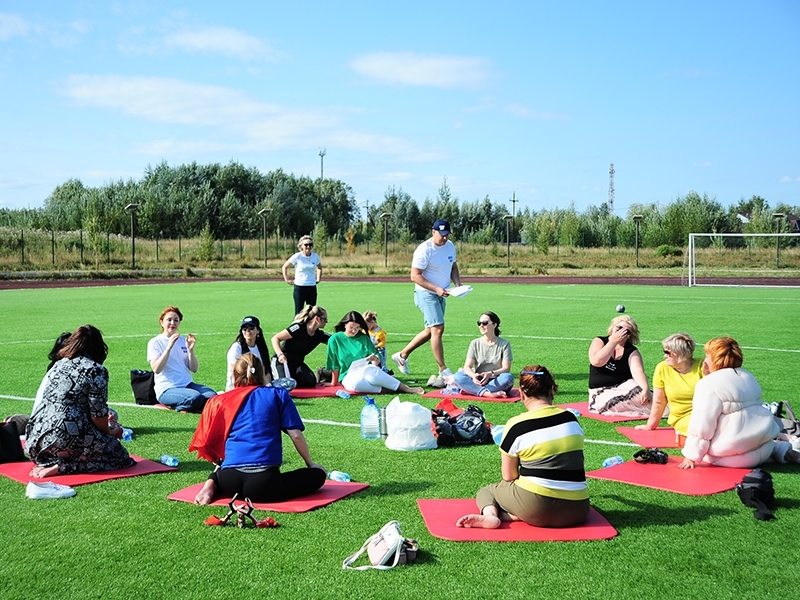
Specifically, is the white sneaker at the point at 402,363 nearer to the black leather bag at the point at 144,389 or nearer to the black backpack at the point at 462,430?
the black leather bag at the point at 144,389

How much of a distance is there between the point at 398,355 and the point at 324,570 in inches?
298

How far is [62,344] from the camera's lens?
6.98 metres

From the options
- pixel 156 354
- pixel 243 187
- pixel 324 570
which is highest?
pixel 243 187

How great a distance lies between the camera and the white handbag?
15.1 feet

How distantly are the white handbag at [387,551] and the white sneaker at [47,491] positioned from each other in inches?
96.8

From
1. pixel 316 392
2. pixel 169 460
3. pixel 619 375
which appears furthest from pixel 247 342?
pixel 619 375

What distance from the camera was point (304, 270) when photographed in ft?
55.7

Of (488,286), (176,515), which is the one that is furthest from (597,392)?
(488,286)

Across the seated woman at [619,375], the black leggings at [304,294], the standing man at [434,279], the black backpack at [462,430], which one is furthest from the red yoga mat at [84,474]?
the black leggings at [304,294]

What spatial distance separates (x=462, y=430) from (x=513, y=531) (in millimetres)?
2465

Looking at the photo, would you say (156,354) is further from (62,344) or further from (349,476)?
(349,476)

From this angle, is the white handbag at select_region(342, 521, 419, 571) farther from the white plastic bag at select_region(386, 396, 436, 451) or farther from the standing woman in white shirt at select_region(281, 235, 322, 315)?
the standing woman in white shirt at select_region(281, 235, 322, 315)

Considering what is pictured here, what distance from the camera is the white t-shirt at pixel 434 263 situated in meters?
11.6

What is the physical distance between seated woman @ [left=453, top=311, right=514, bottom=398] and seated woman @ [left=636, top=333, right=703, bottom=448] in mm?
2585
